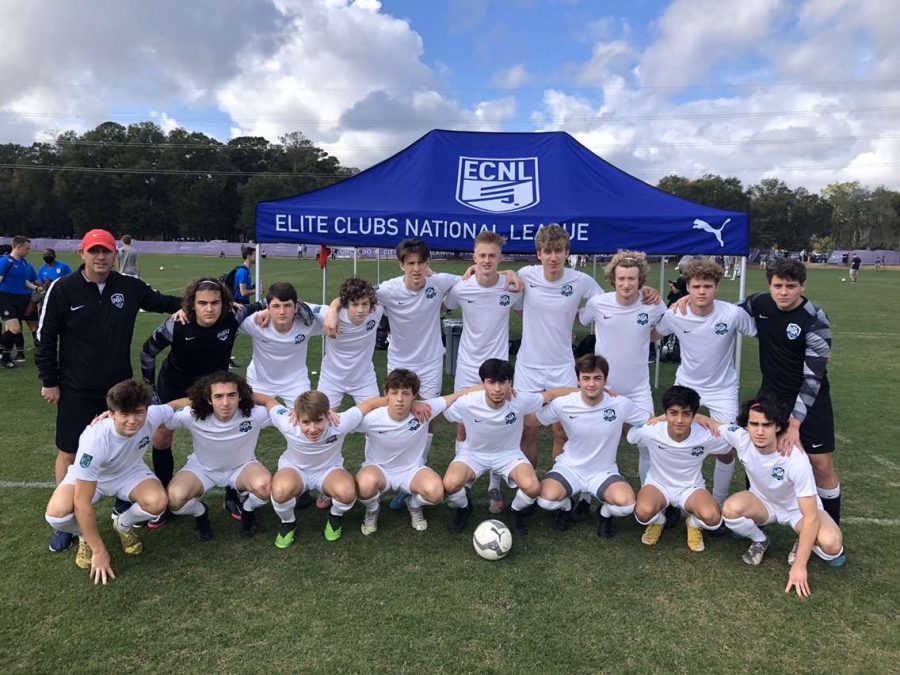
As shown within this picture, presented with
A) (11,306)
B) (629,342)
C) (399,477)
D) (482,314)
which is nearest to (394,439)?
(399,477)

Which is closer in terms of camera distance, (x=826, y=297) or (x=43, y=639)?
(x=43, y=639)

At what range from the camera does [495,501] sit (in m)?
4.05

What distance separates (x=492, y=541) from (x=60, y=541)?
2586 millimetres

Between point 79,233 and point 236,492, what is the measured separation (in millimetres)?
75314

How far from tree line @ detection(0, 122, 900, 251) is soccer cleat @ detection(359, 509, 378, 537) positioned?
64.4m

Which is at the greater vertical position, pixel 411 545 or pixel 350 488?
pixel 350 488

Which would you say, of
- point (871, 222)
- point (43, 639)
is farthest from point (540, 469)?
point (871, 222)

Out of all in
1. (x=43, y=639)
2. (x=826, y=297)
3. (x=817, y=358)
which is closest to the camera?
(x=43, y=639)

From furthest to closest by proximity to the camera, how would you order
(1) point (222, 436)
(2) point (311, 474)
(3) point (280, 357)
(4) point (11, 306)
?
(4) point (11, 306) → (3) point (280, 357) → (2) point (311, 474) → (1) point (222, 436)

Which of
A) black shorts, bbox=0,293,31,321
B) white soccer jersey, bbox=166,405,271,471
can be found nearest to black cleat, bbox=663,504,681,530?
white soccer jersey, bbox=166,405,271,471

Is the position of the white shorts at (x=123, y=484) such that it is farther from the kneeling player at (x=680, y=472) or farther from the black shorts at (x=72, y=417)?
the kneeling player at (x=680, y=472)

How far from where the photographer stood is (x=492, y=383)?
3.67 meters

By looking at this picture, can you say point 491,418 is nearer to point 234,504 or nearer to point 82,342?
point 234,504

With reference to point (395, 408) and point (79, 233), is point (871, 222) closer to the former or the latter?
point (395, 408)
